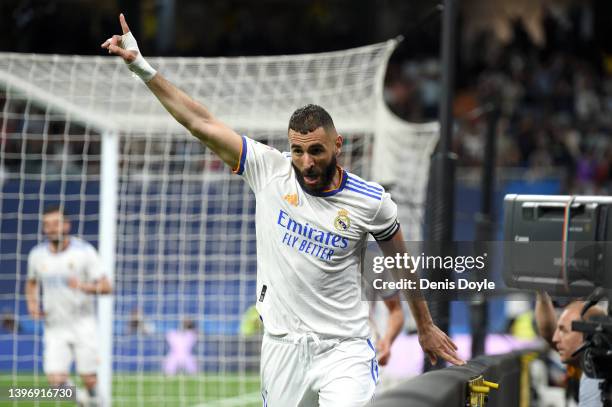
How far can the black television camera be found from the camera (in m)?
4.57

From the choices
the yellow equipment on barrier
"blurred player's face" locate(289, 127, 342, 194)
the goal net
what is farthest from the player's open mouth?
the goal net

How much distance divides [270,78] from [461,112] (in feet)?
43.4

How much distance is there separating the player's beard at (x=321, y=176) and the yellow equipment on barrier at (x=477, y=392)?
1123mm

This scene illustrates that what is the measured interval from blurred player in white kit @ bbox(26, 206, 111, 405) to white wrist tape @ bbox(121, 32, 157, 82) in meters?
5.49

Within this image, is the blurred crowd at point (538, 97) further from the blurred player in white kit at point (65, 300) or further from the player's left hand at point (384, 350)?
the player's left hand at point (384, 350)

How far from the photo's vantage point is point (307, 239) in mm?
4645

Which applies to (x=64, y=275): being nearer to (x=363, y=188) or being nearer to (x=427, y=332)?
(x=363, y=188)

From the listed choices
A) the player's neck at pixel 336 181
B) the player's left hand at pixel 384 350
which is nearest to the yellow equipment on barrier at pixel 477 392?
the player's neck at pixel 336 181

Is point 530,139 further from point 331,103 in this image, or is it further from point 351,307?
point 351,307

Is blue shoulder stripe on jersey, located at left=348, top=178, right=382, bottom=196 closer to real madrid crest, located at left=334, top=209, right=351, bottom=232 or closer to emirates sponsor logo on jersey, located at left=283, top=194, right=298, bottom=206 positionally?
real madrid crest, located at left=334, top=209, right=351, bottom=232

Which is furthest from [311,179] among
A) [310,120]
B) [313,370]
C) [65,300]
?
[65,300]

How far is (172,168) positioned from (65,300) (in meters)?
5.35

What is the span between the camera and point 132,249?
1450 centimetres

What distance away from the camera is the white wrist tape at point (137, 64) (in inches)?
171
